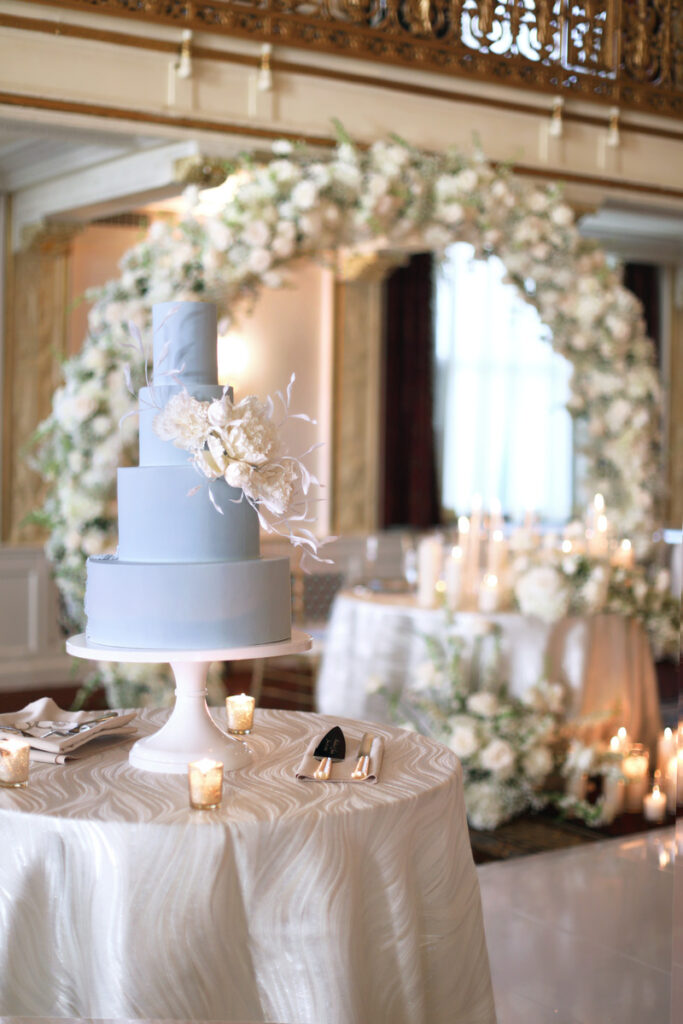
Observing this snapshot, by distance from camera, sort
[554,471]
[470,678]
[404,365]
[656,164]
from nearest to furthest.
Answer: [470,678] < [656,164] < [404,365] < [554,471]

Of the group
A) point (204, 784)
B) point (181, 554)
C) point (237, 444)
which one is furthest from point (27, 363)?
point (204, 784)

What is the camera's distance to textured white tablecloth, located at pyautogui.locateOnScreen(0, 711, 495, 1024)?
7.31ft

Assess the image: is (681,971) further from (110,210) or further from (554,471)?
(554,471)

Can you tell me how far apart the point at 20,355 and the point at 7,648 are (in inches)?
87.3

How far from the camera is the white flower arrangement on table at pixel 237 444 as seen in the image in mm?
2506

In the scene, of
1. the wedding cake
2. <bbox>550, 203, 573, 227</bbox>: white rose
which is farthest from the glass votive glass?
<bbox>550, 203, 573, 227</bbox>: white rose

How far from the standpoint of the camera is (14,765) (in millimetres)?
2510

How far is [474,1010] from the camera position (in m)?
2.61

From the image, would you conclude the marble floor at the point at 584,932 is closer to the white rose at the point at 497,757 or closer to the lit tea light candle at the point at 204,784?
the white rose at the point at 497,757

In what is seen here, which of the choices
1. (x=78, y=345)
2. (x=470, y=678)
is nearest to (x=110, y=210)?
(x=78, y=345)

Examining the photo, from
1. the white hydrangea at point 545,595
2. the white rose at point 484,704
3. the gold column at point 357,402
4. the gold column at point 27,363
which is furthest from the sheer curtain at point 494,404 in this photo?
the white rose at point 484,704

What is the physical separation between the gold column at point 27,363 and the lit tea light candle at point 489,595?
429 centimetres

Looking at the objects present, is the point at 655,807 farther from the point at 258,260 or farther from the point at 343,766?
the point at 343,766

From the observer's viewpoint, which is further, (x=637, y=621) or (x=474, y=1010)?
(x=637, y=621)
